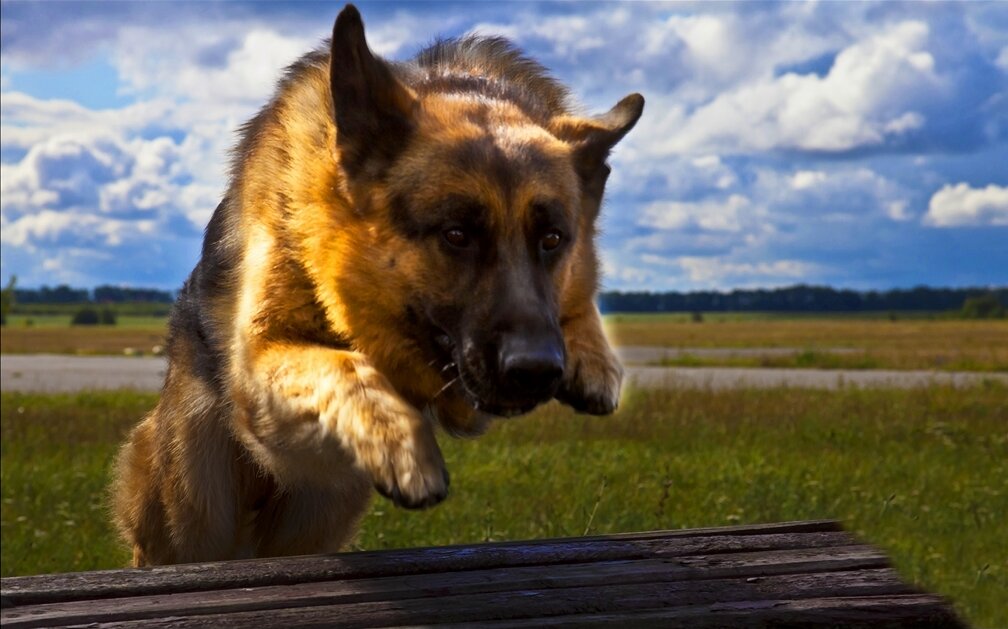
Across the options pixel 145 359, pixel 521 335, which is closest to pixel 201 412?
pixel 521 335

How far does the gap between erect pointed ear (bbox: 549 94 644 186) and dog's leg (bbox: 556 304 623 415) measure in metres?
0.55

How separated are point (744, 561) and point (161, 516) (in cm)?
245

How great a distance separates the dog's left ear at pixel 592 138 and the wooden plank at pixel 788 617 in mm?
1528

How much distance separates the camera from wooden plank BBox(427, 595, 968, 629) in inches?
124

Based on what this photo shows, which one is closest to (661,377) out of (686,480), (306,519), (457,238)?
(686,480)

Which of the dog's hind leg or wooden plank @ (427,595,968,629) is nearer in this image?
wooden plank @ (427,595,968,629)

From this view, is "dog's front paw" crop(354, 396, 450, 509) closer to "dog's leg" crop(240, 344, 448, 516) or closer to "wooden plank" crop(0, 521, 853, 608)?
"dog's leg" crop(240, 344, 448, 516)

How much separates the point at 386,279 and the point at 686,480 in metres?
6.01

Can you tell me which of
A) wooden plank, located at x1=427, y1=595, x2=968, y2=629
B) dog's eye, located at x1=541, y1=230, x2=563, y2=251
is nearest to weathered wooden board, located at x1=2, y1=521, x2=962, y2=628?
wooden plank, located at x1=427, y1=595, x2=968, y2=629

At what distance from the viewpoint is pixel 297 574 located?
3537 mm

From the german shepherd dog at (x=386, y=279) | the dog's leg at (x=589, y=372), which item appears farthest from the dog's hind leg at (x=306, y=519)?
the dog's leg at (x=589, y=372)

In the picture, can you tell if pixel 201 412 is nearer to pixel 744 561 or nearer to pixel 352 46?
pixel 352 46

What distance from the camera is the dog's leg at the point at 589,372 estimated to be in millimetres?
3727

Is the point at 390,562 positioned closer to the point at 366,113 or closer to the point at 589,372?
the point at 589,372
